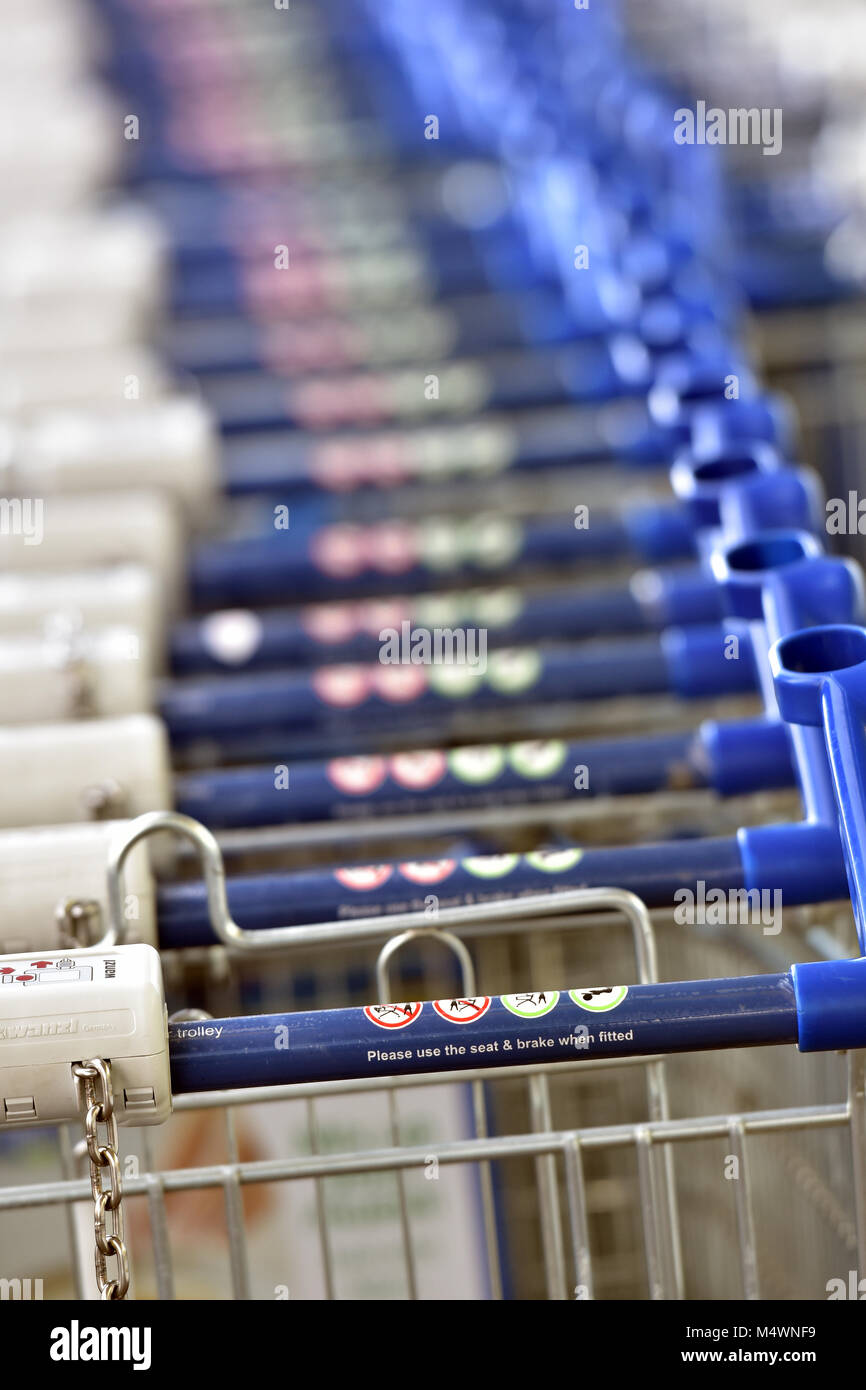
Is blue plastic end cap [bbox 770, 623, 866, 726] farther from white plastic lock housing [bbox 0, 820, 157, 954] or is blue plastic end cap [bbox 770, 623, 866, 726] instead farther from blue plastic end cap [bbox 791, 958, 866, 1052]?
white plastic lock housing [bbox 0, 820, 157, 954]

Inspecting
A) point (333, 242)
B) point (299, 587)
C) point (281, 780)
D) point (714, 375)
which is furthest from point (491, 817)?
point (333, 242)

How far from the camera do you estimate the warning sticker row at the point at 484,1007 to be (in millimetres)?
1360

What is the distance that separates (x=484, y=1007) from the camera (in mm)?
1366

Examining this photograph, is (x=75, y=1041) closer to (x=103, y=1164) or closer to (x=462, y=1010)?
(x=103, y=1164)

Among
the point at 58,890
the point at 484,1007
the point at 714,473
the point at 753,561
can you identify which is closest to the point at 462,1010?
the point at 484,1007

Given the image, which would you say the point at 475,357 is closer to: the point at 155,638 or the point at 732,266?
the point at 732,266

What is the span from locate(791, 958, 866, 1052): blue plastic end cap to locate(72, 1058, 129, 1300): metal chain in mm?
564

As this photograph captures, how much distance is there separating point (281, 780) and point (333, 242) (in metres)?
1.90

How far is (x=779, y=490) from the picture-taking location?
6.44ft

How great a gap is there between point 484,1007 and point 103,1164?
0.33 m

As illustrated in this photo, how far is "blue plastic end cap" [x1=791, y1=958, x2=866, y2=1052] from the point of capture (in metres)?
1.33

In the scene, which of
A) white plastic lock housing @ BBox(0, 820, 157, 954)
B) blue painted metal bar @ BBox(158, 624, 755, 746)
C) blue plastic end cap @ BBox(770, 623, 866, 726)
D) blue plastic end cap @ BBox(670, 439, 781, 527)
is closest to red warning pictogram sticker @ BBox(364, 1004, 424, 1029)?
white plastic lock housing @ BBox(0, 820, 157, 954)

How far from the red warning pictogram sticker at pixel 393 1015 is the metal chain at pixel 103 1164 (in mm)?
222

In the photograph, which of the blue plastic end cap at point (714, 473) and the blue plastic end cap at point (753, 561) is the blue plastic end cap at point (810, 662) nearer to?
the blue plastic end cap at point (753, 561)
